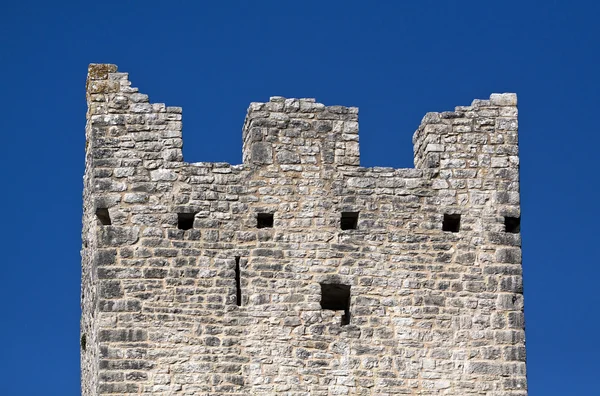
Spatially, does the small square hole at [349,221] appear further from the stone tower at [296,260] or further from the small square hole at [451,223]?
the small square hole at [451,223]

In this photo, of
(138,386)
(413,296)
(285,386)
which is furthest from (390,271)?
(138,386)

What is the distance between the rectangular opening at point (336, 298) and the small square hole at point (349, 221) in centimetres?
83

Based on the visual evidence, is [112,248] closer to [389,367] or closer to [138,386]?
[138,386]

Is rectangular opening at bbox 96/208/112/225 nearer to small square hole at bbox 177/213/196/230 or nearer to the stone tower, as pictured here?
the stone tower

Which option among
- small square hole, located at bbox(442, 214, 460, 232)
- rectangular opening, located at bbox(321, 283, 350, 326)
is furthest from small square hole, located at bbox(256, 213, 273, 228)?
small square hole, located at bbox(442, 214, 460, 232)

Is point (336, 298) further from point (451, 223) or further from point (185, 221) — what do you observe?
point (185, 221)

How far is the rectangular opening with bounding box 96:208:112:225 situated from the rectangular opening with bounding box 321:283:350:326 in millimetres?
2888

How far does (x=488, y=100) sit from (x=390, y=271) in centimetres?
279

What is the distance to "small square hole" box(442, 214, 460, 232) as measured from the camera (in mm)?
24572

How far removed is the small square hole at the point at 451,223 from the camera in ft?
80.6

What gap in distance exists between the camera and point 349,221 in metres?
24.4

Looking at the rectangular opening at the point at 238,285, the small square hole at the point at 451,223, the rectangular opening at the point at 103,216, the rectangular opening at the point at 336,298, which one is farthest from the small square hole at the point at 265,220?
the small square hole at the point at 451,223

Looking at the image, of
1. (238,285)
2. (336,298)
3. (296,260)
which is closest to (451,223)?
(336,298)

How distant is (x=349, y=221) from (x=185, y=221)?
7.09 feet
